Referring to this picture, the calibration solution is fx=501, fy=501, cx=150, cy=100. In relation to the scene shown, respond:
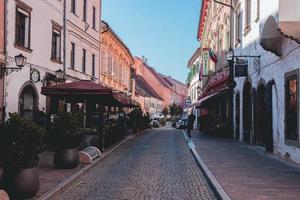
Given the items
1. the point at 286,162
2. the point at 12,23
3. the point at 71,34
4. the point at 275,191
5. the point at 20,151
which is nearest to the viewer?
the point at 20,151

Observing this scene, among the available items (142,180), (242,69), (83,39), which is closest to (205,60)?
(83,39)

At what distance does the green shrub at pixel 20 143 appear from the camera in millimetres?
8797

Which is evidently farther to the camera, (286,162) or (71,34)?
(71,34)

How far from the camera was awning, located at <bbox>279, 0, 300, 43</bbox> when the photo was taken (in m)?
12.9

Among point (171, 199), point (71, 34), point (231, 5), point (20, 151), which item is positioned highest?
point (231, 5)

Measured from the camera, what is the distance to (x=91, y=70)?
A: 32594 mm

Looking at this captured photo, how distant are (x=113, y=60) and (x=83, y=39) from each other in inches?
467

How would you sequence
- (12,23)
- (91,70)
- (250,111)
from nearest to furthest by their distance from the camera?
(12,23), (250,111), (91,70)

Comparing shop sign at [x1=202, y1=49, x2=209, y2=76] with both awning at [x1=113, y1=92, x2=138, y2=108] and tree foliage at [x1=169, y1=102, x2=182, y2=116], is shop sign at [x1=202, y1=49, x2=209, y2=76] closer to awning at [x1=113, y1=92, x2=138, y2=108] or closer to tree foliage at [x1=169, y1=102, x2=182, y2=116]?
awning at [x1=113, y1=92, x2=138, y2=108]

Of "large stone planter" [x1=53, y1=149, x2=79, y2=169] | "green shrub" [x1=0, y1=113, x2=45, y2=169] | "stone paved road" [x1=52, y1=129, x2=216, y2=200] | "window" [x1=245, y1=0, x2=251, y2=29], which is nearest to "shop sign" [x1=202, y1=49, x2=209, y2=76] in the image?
"window" [x1=245, y1=0, x2=251, y2=29]

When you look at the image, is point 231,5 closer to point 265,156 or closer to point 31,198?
point 265,156

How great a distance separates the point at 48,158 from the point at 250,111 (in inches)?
413

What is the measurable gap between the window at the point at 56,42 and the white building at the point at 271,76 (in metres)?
8.97

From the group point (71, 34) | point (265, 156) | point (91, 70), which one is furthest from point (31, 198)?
point (91, 70)
